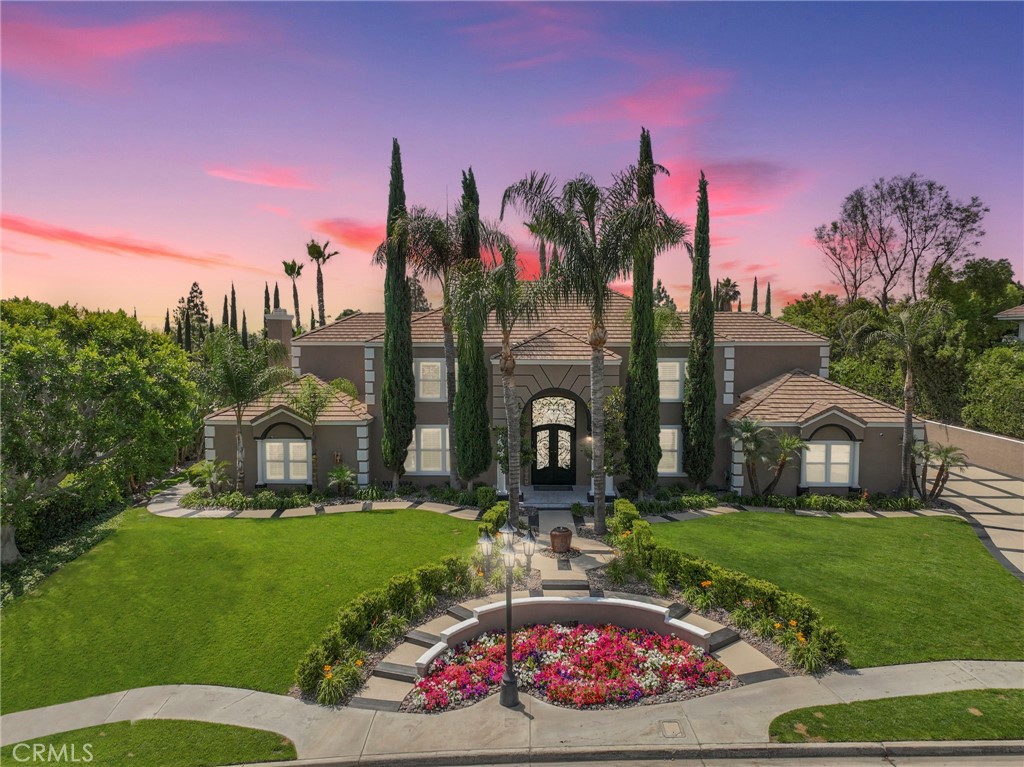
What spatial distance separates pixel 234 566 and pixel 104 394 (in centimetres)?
650

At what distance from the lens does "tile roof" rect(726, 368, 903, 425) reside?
2141 cm

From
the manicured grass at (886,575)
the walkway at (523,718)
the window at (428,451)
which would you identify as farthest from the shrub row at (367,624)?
the window at (428,451)

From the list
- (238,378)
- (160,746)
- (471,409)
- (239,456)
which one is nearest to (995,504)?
(471,409)

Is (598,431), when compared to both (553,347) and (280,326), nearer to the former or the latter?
(553,347)

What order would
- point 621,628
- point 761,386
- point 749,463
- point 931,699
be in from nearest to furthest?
1. point 931,699
2. point 621,628
3. point 749,463
4. point 761,386

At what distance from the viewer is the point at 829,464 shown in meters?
21.6

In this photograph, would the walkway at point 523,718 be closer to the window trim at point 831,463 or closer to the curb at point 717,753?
the curb at point 717,753

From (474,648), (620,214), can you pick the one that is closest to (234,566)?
(474,648)

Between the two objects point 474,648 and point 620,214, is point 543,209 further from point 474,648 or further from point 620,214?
point 474,648

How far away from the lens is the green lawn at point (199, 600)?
1095 cm

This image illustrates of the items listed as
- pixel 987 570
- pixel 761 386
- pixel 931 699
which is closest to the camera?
pixel 931 699

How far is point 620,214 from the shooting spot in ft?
53.8

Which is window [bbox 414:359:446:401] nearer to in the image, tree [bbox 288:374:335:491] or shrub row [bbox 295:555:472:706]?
tree [bbox 288:374:335:491]

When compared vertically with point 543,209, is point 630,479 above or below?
below
